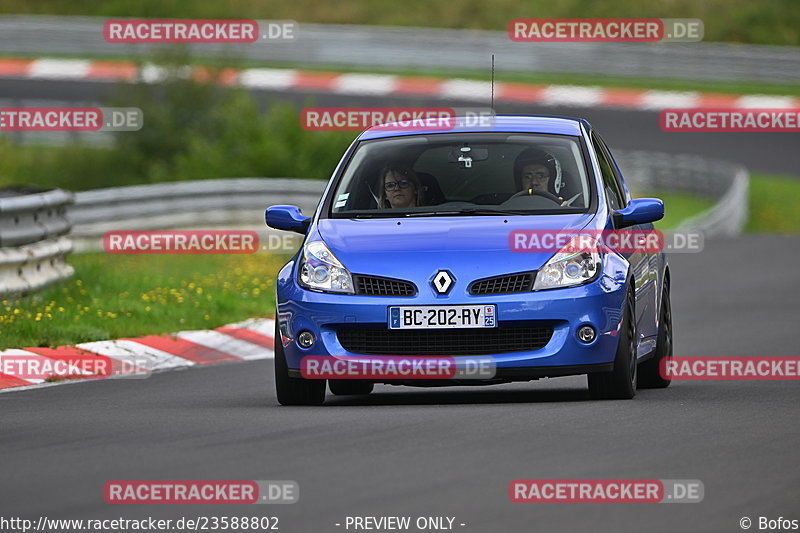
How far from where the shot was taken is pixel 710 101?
1578 inches

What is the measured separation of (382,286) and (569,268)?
3.31 feet

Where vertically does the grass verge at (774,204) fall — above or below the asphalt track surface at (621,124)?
below

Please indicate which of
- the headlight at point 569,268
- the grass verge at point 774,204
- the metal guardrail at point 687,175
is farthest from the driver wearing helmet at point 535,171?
the grass verge at point 774,204

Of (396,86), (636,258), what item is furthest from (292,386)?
(396,86)

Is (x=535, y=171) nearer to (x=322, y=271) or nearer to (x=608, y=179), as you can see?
(x=608, y=179)

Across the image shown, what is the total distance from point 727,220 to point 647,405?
18692 mm

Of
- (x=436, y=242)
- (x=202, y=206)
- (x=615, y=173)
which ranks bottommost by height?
(x=202, y=206)

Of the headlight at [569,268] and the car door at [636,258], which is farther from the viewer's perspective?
the car door at [636,258]

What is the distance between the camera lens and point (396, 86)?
42.8 meters

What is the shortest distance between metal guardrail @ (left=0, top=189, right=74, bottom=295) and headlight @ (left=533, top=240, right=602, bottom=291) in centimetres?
562

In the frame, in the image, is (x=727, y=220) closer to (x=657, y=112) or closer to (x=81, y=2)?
(x=657, y=112)

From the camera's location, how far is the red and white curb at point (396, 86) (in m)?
40.2

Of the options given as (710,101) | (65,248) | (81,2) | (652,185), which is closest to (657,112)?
(710,101)

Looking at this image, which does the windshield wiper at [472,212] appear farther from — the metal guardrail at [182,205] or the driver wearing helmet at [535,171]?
the metal guardrail at [182,205]
